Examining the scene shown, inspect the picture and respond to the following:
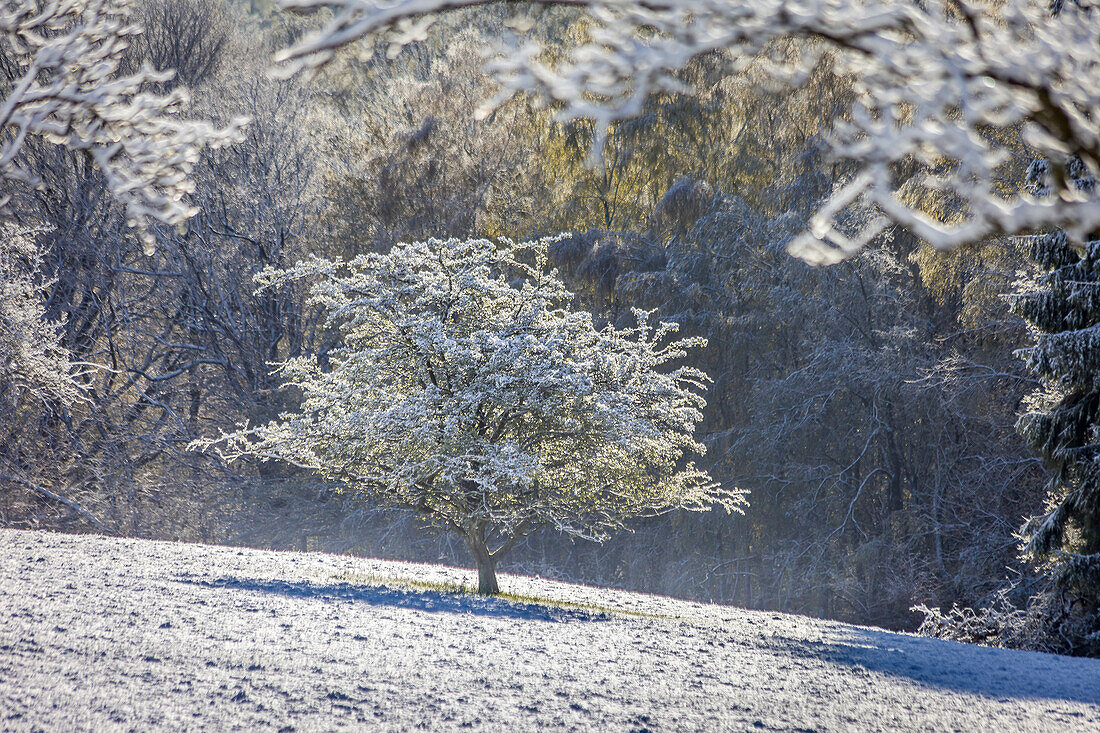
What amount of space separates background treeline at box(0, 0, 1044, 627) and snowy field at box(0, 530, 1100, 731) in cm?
704

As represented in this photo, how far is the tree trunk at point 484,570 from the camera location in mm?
9594

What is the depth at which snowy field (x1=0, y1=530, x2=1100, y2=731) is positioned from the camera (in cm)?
419

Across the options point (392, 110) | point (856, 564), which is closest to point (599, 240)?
point (392, 110)

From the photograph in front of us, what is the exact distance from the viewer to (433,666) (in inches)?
206

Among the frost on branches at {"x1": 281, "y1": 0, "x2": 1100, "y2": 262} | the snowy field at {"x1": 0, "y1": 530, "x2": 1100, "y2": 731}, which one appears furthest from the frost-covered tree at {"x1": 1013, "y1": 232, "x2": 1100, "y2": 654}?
the frost on branches at {"x1": 281, "y1": 0, "x2": 1100, "y2": 262}

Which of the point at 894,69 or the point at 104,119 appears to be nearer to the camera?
the point at 894,69

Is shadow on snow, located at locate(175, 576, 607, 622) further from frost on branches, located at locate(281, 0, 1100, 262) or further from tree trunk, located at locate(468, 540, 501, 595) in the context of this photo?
frost on branches, located at locate(281, 0, 1100, 262)

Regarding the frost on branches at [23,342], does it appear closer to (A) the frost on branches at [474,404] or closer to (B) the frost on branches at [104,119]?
(A) the frost on branches at [474,404]

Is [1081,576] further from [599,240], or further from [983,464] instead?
[599,240]

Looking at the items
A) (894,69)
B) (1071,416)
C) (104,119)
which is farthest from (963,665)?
(104,119)

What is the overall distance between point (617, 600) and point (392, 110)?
1311 centimetres

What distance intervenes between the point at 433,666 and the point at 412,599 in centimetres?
306

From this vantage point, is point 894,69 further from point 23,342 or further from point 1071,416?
point 23,342

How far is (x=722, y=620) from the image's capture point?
8844mm
